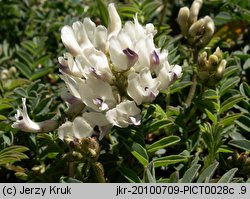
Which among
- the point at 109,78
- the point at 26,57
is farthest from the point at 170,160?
the point at 26,57

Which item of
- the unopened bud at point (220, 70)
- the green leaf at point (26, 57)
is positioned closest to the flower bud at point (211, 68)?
the unopened bud at point (220, 70)

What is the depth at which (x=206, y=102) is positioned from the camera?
5.11 ft

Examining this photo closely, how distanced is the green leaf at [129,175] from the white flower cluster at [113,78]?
122mm

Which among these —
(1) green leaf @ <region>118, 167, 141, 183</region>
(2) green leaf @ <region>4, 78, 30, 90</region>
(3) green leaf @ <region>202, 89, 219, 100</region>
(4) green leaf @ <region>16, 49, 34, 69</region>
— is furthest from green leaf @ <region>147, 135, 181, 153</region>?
(4) green leaf @ <region>16, 49, 34, 69</region>

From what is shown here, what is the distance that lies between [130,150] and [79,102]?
18cm

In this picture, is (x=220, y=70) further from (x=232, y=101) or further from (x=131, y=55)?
(x=131, y=55)

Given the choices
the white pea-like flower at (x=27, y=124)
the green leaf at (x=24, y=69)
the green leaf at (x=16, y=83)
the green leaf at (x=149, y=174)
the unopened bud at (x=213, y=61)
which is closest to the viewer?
the green leaf at (x=149, y=174)

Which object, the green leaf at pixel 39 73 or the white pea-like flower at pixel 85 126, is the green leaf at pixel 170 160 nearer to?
the white pea-like flower at pixel 85 126

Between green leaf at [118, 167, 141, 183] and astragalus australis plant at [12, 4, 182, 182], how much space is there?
0.24ft

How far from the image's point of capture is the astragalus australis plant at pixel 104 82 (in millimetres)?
1279

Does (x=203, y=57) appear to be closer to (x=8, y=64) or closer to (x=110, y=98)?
(x=110, y=98)

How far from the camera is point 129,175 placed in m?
1.36

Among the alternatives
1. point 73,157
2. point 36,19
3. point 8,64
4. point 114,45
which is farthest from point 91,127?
point 36,19

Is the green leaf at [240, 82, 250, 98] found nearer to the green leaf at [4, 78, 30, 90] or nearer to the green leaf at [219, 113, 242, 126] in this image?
the green leaf at [219, 113, 242, 126]
